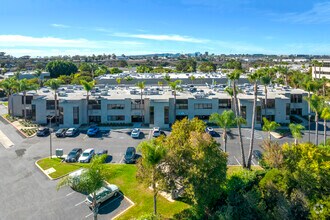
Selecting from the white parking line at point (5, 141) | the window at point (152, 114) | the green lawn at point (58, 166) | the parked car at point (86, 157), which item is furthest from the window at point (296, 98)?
the white parking line at point (5, 141)

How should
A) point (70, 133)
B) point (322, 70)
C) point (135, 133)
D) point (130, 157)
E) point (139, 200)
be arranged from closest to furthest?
point (139, 200)
point (130, 157)
point (135, 133)
point (70, 133)
point (322, 70)

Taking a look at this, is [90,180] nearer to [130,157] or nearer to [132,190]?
[132,190]

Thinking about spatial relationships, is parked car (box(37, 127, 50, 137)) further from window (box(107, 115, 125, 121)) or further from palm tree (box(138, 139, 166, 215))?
palm tree (box(138, 139, 166, 215))

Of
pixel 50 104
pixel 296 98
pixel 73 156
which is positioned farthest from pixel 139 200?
pixel 296 98

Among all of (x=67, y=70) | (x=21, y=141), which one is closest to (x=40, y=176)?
(x=21, y=141)

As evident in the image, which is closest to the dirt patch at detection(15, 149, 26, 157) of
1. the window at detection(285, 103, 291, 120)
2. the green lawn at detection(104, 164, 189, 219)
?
the green lawn at detection(104, 164, 189, 219)

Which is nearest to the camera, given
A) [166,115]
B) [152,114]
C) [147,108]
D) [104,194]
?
[104,194]

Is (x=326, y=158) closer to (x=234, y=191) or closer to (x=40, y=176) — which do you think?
(x=234, y=191)
